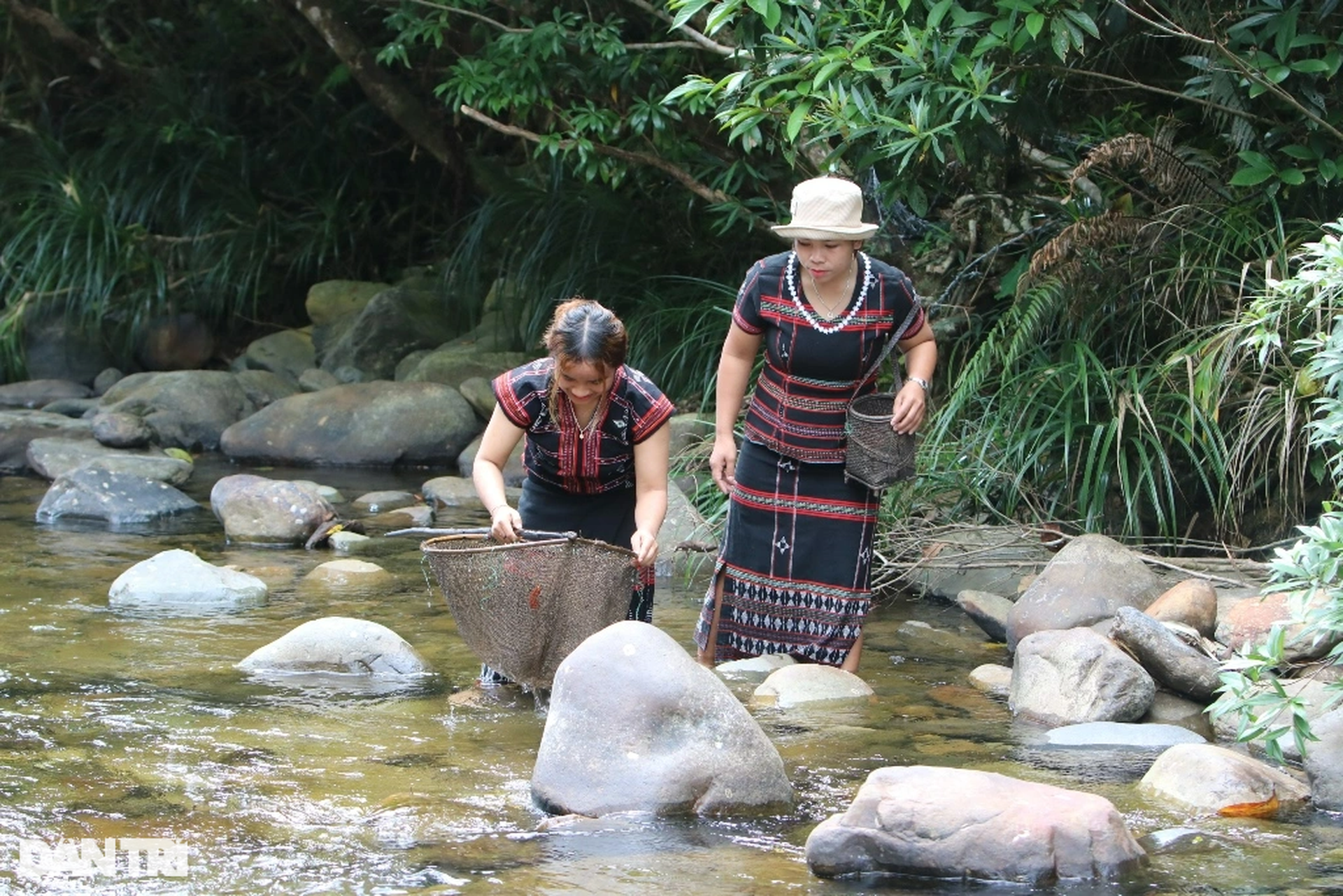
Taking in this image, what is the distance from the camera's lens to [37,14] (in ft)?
37.8

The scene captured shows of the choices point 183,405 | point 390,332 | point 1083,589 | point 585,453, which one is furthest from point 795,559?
point 390,332

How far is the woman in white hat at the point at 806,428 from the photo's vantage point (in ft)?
15.2

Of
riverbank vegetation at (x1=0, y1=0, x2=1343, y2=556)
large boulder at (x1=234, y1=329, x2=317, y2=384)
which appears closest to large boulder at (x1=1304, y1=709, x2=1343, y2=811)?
riverbank vegetation at (x1=0, y1=0, x2=1343, y2=556)

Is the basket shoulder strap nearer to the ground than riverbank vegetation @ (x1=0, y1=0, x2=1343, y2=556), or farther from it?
nearer to the ground

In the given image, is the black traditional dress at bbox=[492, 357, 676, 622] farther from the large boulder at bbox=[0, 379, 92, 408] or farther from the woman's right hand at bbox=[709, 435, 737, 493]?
the large boulder at bbox=[0, 379, 92, 408]

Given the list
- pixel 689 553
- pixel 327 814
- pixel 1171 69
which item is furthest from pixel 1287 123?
pixel 327 814

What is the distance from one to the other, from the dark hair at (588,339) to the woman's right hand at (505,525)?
42 cm

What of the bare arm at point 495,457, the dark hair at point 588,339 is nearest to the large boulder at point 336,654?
the bare arm at point 495,457

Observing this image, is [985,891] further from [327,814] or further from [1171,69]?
[1171,69]

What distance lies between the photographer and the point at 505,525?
4.25m

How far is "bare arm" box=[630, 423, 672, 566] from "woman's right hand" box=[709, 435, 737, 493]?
0.41 meters

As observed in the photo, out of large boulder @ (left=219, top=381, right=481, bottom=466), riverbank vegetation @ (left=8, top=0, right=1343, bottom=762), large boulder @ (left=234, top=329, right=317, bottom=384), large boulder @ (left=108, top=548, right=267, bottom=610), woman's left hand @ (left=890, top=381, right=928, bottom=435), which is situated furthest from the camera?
large boulder @ (left=234, top=329, right=317, bottom=384)

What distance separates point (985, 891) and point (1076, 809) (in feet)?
0.83

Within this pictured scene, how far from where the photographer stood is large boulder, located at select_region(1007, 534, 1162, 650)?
17.2ft
